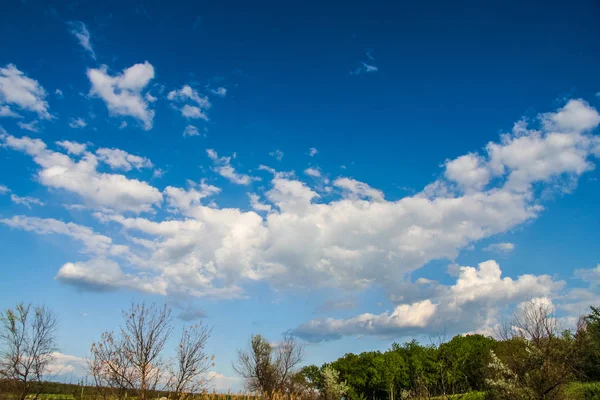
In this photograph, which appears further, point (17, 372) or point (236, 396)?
point (17, 372)

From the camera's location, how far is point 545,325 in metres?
25.4

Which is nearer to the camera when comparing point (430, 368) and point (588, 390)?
point (588, 390)

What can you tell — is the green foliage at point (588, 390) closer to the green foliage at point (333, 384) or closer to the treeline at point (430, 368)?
the treeline at point (430, 368)

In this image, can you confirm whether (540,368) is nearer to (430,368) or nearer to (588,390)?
(588,390)

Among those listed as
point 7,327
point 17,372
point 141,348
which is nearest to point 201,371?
point 141,348

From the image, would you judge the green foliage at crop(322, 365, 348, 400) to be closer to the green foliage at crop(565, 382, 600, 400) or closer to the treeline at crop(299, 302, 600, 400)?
the treeline at crop(299, 302, 600, 400)

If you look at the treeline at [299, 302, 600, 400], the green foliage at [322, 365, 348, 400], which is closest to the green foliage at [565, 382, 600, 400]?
the treeline at [299, 302, 600, 400]

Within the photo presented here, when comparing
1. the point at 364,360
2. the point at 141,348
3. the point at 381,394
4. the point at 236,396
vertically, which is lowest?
the point at 381,394

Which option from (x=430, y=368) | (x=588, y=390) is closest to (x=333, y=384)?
(x=430, y=368)

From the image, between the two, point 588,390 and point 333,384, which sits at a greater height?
point 588,390

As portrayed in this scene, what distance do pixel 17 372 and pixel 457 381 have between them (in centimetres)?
5975

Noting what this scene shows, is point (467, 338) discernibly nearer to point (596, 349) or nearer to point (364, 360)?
point (364, 360)

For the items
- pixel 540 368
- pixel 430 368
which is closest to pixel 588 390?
pixel 540 368

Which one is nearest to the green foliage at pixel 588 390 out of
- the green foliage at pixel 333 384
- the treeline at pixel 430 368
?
the treeline at pixel 430 368
